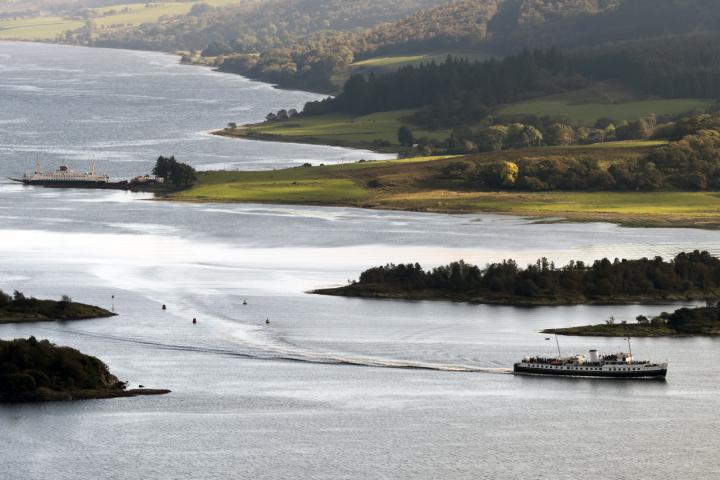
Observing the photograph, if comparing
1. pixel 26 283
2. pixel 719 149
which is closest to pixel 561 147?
pixel 719 149

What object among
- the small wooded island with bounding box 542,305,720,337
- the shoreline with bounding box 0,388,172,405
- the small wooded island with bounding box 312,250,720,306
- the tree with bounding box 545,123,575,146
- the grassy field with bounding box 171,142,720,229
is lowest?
the shoreline with bounding box 0,388,172,405

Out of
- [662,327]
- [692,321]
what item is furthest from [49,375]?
[692,321]

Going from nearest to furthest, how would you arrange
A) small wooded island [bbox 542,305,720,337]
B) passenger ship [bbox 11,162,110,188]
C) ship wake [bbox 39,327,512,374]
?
ship wake [bbox 39,327,512,374]
small wooded island [bbox 542,305,720,337]
passenger ship [bbox 11,162,110,188]

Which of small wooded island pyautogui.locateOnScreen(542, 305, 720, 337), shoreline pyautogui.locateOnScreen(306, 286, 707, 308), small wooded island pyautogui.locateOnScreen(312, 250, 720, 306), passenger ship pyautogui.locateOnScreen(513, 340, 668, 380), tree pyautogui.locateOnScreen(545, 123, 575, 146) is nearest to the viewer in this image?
passenger ship pyautogui.locateOnScreen(513, 340, 668, 380)

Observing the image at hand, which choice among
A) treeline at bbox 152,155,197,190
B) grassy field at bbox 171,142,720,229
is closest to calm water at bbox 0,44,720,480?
grassy field at bbox 171,142,720,229

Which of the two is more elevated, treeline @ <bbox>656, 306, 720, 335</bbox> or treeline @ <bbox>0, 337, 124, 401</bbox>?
treeline @ <bbox>656, 306, 720, 335</bbox>

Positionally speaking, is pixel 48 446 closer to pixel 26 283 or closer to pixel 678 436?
pixel 678 436

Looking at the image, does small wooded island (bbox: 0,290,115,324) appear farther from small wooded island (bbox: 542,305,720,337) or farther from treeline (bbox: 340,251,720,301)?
small wooded island (bbox: 542,305,720,337)
